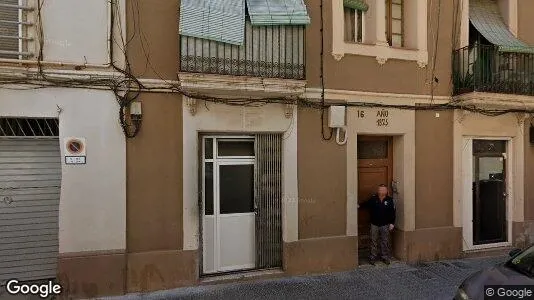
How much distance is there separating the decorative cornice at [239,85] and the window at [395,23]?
263cm

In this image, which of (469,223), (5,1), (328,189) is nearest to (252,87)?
(328,189)

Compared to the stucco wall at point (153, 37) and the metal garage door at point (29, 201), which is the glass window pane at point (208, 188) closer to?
the stucco wall at point (153, 37)

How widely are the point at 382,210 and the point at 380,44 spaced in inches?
124

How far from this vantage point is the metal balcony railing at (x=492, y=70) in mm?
7408

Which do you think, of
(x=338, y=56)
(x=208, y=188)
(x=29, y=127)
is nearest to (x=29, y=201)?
(x=29, y=127)

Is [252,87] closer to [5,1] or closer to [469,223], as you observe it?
[5,1]

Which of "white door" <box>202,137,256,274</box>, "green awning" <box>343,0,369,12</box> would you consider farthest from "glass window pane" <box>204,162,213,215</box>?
"green awning" <box>343,0,369,12</box>

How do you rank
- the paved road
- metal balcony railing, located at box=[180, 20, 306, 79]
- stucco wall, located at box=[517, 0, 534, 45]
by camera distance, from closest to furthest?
the paved road, metal balcony railing, located at box=[180, 20, 306, 79], stucco wall, located at box=[517, 0, 534, 45]

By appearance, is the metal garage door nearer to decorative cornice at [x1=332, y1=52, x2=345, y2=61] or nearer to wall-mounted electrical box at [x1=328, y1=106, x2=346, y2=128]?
wall-mounted electrical box at [x1=328, y1=106, x2=346, y2=128]

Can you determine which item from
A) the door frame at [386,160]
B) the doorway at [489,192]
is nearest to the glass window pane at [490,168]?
the doorway at [489,192]

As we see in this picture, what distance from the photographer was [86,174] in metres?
5.54

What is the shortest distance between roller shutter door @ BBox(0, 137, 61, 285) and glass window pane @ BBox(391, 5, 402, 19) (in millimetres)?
6662

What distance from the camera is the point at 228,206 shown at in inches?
257

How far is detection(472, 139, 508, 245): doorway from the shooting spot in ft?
26.4
